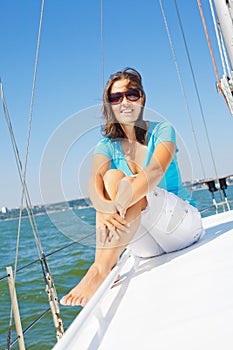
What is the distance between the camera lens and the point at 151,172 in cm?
109

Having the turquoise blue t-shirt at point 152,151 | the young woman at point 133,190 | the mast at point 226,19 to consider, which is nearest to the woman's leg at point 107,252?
the young woman at point 133,190

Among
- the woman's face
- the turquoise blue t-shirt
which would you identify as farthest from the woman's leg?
the woman's face

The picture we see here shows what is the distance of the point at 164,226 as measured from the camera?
114cm

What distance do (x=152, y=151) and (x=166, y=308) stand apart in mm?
549

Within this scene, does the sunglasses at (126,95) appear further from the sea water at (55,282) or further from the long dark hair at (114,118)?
the sea water at (55,282)

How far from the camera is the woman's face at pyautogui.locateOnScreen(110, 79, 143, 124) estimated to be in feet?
4.19

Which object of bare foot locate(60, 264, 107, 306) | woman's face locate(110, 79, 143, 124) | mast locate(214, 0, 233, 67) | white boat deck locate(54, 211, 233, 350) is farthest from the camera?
mast locate(214, 0, 233, 67)

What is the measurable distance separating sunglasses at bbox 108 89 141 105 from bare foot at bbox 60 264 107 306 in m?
0.55

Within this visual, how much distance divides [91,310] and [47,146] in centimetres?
81

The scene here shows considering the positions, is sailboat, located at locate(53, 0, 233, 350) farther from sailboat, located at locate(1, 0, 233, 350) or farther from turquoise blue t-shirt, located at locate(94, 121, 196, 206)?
turquoise blue t-shirt, located at locate(94, 121, 196, 206)

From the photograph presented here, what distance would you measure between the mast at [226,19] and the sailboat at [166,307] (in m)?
0.91

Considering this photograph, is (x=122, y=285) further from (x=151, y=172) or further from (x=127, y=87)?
(x=127, y=87)

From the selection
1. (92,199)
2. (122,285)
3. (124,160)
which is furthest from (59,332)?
(124,160)

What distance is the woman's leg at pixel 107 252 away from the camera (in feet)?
3.29
